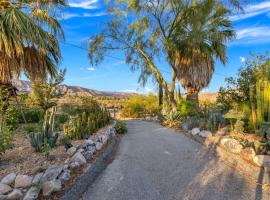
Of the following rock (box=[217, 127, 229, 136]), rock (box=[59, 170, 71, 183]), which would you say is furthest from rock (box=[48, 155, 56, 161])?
rock (box=[217, 127, 229, 136])

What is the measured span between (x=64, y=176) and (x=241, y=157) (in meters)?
3.49

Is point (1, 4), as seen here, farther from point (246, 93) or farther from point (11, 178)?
point (246, 93)

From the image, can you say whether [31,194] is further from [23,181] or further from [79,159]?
[79,159]

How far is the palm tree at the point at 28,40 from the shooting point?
604 centimetres

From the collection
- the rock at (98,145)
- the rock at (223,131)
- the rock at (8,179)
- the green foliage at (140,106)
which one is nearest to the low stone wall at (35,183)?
the rock at (8,179)

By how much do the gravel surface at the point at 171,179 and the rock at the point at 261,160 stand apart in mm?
480

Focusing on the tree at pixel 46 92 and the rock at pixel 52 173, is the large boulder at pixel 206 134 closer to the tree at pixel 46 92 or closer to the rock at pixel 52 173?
the rock at pixel 52 173

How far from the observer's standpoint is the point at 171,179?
3.37 m

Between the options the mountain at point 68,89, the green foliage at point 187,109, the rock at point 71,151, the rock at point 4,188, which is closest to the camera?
the rock at point 4,188

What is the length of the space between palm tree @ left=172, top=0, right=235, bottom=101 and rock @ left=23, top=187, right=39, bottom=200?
9.37 meters

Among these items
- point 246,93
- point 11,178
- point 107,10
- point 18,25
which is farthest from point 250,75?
point 107,10

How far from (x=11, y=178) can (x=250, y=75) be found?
6.97 meters

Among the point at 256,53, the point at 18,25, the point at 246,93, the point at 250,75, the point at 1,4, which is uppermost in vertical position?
the point at 1,4

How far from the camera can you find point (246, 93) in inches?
269
